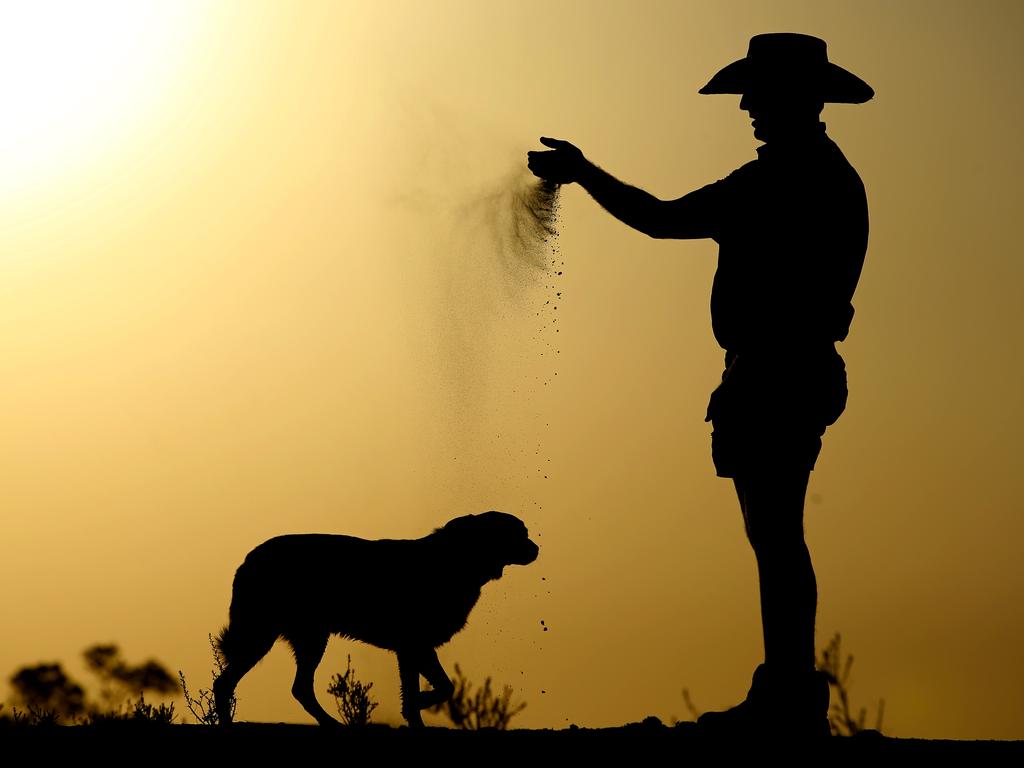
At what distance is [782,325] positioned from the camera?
5754 millimetres

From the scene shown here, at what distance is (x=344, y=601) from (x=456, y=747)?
3.15 metres

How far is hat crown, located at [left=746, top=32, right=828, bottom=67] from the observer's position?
19.4 feet

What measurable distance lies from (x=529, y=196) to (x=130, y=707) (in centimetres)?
382

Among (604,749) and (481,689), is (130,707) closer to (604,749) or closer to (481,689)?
(481,689)

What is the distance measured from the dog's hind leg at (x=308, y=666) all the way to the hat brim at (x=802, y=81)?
4.09 m

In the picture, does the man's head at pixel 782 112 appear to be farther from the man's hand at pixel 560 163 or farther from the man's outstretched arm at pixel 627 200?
the man's hand at pixel 560 163

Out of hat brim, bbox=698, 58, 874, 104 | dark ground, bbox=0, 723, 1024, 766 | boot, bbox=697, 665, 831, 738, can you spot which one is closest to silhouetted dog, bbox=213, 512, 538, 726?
dark ground, bbox=0, 723, 1024, 766

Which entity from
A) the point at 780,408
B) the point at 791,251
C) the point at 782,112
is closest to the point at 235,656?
the point at 780,408

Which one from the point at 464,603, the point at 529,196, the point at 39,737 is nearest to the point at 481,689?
the point at 464,603

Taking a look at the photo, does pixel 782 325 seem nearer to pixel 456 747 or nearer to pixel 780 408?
pixel 780 408

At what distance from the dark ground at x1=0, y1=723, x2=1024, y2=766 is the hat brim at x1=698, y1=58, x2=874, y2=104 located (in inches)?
98.2

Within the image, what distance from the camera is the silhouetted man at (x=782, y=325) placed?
18.7ft

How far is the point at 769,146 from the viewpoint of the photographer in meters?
5.90

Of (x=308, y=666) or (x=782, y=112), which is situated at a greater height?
(x=782, y=112)
